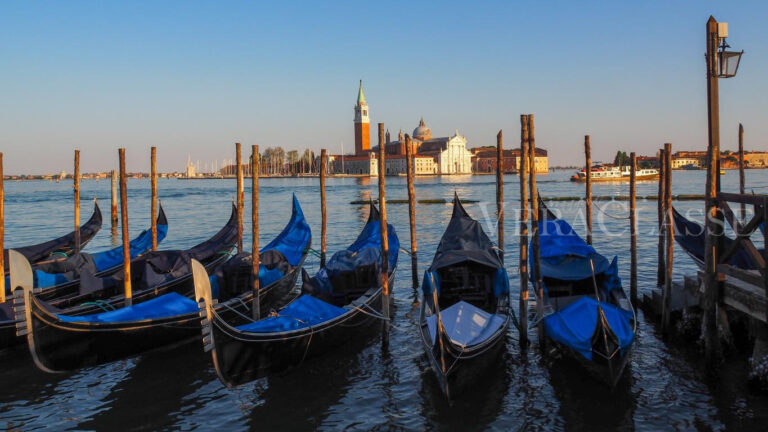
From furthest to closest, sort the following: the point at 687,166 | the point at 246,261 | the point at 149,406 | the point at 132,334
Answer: the point at 687,166
the point at 246,261
the point at 132,334
the point at 149,406

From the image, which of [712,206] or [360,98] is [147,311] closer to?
[712,206]

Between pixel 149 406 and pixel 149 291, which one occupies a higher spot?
pixel 149 291

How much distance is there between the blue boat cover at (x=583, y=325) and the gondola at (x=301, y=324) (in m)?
1.98

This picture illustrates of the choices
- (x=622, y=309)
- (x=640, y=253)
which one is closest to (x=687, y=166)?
Answer: (x=640, y=253)

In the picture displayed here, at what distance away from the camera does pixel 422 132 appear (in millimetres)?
105625

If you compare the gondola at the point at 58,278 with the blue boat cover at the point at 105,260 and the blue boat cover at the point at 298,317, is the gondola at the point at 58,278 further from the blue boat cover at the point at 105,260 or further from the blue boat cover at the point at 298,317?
the blue boat cover at the point at 298,317

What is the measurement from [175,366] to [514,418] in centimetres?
356

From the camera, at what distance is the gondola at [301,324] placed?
17.5ft

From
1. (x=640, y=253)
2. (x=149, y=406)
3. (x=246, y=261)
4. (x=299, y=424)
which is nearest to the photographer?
(x=299, y=424)

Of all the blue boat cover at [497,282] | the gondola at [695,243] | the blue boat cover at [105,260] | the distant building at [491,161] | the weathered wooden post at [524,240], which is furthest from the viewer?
the distant building at [491,161]

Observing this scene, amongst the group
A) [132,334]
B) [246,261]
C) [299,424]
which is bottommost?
[299,424]

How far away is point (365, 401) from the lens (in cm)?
559

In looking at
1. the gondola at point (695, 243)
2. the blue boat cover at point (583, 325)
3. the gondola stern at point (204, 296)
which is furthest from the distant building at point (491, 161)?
the gondola stern at point (204, 296)

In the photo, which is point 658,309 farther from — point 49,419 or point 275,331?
point 49,419
